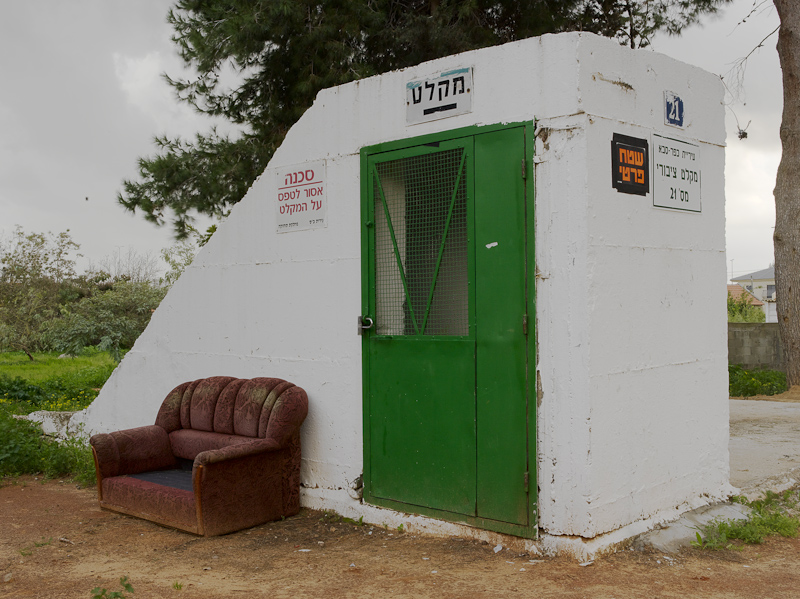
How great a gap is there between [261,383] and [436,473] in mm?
1614

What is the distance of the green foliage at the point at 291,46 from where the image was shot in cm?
1065

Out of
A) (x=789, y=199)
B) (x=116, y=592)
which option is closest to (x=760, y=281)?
(x=789, y=199)

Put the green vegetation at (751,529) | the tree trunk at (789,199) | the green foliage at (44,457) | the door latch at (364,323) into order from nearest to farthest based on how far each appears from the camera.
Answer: the green vegetation at (751,529), the door latch at (364,323), the green foliage at (44,457), the tree trunk at (789,199)

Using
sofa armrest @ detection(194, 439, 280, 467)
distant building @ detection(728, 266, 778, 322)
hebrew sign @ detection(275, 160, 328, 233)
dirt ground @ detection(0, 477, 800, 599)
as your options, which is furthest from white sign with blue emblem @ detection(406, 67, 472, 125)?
distant building @ detection(728, 266, 778, 322)

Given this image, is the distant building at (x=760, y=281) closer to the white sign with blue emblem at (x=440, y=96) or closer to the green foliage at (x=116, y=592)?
the white sign with blue emblem at (x=440, y=96)

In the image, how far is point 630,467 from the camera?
187 inches

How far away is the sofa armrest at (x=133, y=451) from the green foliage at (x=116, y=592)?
1760 millimetres

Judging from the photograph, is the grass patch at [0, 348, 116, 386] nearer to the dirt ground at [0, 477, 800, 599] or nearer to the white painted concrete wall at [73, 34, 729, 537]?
the white painted concrete wall at [73, 34, 729, 537]

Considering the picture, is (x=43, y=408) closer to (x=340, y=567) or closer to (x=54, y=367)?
(x=340, y=567)

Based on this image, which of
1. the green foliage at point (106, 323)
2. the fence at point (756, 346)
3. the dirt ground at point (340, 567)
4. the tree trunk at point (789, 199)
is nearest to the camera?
the dirt ground at point (340, 567)

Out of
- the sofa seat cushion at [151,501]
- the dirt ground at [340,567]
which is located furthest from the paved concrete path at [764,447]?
the sofa seat cushion at [151,501]

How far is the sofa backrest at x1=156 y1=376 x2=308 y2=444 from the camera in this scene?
5.60m

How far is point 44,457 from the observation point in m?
7.69

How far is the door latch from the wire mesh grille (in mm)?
51
